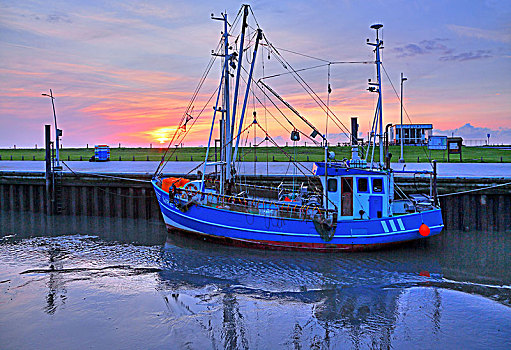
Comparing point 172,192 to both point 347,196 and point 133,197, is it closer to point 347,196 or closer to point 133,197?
point 133,197

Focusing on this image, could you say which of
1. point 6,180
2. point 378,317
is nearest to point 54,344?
point 378,317

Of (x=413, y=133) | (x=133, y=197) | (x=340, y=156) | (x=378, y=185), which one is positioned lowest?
(x=133, y=197)

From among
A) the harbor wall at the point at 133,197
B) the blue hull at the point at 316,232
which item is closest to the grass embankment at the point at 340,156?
the harbor wall at the point at 133,197

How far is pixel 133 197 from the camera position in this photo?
25312mm

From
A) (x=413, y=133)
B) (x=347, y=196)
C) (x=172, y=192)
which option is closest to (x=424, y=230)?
(x=347, y=196)

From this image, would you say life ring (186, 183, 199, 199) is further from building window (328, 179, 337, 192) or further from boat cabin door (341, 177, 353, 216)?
boat cabin door (341, 177, 353, 216)

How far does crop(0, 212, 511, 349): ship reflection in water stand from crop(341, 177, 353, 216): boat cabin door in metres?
1.91

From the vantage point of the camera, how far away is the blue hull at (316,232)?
692 inches

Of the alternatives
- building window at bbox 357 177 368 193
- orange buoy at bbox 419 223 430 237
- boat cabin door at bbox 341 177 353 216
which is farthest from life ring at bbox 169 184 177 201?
orange buoy at bbox 419 223 430 237

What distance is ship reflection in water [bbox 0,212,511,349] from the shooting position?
977 centimetres

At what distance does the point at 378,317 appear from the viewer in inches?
429

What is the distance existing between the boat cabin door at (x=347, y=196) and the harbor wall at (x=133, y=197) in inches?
224

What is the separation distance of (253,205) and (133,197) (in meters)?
9.45

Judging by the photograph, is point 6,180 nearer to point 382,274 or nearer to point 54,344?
point 54,344
